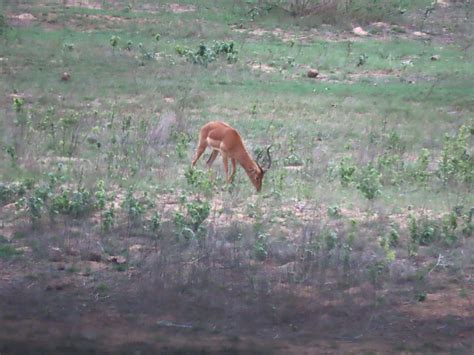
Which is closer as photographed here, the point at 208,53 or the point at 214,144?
the point at 214,144

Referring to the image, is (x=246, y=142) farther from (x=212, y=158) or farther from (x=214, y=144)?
(x=214, y=144)

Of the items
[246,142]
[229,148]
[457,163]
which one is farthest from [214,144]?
[457,163]

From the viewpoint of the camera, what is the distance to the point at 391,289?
402 inches

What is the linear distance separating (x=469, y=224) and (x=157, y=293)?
3.56 metres

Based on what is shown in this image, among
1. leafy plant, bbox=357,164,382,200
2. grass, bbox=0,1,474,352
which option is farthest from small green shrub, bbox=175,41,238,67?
leafy plant, bbox=357,164,382,200

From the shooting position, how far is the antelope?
42.0 ft

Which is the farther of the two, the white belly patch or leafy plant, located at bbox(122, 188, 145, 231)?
the white belly patch

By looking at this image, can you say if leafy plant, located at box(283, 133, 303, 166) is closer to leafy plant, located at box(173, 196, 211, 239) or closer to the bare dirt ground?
leafy plant, located at box(173, 196, 211, 239)

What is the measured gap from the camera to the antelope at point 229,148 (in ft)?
42.0

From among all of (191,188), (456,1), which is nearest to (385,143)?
(191,188)

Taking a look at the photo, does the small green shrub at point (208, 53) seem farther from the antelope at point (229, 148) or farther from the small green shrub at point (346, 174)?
the small green shrub at point (346, 174)

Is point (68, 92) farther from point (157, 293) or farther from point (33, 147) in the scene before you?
point (157, 293)

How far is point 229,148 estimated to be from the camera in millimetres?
13070

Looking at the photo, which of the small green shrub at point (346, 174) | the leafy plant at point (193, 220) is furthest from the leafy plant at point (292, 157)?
the leafy plant at point (193, 220)
